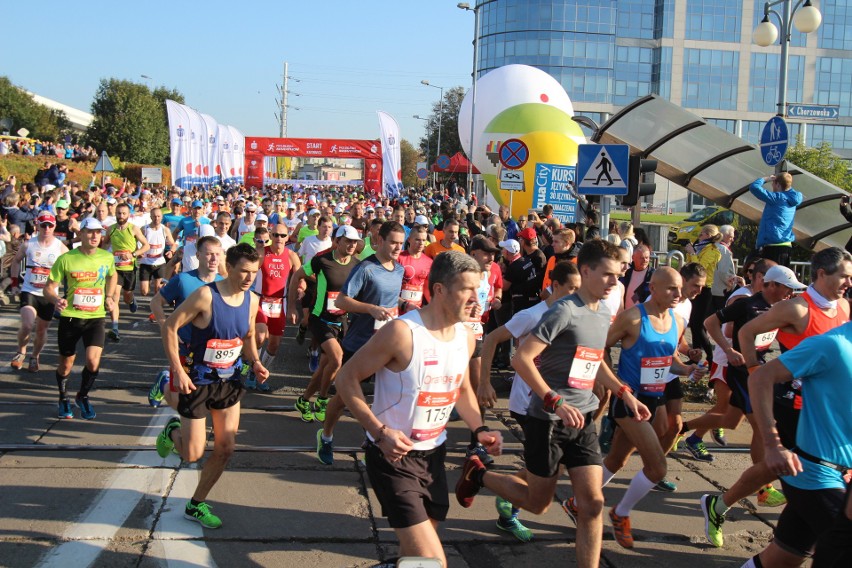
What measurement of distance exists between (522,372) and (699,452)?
11.0ft

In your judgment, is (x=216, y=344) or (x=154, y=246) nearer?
(x=216, y=344)

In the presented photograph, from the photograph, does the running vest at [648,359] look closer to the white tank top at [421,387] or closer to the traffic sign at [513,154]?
the white tank top at [421,387]

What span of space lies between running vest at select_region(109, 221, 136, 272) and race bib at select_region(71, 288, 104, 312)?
5.23 metres

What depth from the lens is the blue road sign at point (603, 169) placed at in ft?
31.9

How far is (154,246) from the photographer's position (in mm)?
13492

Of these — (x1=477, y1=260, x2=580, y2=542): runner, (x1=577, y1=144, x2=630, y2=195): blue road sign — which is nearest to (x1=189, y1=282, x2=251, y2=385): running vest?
(x1=477, y1=260, x2=580, y2=542): runner

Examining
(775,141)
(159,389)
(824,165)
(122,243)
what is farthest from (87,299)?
(824,165)

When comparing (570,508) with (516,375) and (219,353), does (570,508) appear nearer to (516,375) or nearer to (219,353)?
(516,375)

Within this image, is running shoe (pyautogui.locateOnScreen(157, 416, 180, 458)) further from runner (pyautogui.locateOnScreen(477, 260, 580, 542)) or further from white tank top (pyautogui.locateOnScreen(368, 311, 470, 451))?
white tank top (pyautogui.locateOnScreen(368, 311, 470, 451))

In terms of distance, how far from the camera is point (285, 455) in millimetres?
6637

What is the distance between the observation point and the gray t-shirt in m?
4.50

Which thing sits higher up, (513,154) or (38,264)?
(513,154)

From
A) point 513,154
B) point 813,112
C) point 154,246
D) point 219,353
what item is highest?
point 813,112

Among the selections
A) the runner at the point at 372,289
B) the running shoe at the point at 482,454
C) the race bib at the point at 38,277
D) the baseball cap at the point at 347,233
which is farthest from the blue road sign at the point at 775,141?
the race bib at the point at 38,277
